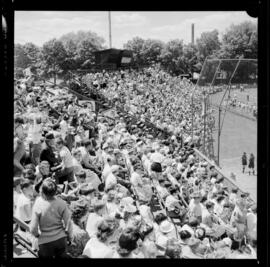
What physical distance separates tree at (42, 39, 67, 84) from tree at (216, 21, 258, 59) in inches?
79.9

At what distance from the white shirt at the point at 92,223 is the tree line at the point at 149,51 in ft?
6.44

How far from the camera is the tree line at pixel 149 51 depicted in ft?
17.0

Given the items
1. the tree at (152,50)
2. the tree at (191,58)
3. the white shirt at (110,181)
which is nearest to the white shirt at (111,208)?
the white shirt at (110,181)

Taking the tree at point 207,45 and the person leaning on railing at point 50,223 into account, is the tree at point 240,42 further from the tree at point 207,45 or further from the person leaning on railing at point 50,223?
the person leaning on railing at point 50,223

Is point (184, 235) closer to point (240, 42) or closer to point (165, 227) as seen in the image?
point (165, 227)

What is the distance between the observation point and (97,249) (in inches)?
155

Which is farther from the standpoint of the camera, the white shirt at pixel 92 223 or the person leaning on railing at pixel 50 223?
the white shirt at pixel 92 223

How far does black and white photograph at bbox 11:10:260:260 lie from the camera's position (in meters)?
4.32

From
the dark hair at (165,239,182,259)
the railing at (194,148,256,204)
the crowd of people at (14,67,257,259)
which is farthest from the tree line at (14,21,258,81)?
the dark hair at (165,239,182,259)

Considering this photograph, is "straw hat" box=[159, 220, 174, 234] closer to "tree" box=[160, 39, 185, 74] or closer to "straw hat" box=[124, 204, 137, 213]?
"straw hat" box=[124, 204, 137, 213]

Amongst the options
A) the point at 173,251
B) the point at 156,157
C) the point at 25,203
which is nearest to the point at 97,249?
the point at 173,251

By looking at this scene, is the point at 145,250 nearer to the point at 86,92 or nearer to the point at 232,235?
the point at 232,235

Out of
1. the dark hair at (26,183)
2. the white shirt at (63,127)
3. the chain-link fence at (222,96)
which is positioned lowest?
the dark hair at (26,183)
